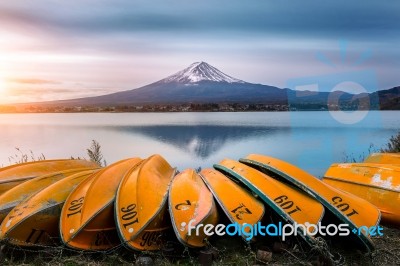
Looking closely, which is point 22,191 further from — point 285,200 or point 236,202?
point 285,200

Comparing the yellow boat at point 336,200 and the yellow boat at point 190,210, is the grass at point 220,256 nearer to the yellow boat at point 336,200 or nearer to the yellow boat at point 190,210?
the yellow boat at point 190,210

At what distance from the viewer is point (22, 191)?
5383 mm

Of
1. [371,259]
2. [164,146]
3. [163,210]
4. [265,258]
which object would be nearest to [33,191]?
[163,210]

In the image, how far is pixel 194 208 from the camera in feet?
14.5

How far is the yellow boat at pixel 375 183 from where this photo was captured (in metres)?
5.56

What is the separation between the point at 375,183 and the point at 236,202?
254 cm

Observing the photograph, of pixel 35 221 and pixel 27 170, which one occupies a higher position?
pixel 27 170

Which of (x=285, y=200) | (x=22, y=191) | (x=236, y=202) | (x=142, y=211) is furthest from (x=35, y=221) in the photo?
(x=285, y=200)

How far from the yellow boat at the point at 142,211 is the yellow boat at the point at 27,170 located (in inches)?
76.4

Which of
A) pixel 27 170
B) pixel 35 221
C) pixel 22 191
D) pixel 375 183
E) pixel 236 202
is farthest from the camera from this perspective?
pixel 27 170

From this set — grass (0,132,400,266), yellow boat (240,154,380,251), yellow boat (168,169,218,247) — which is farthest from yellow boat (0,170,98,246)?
yellow boat (240,154,380,251)

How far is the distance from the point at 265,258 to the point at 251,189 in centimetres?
90

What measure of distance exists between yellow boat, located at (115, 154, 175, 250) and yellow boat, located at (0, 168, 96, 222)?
1297mm

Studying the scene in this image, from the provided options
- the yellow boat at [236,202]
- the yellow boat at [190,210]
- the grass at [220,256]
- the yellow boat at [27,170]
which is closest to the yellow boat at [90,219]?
the grass at [220,256]
